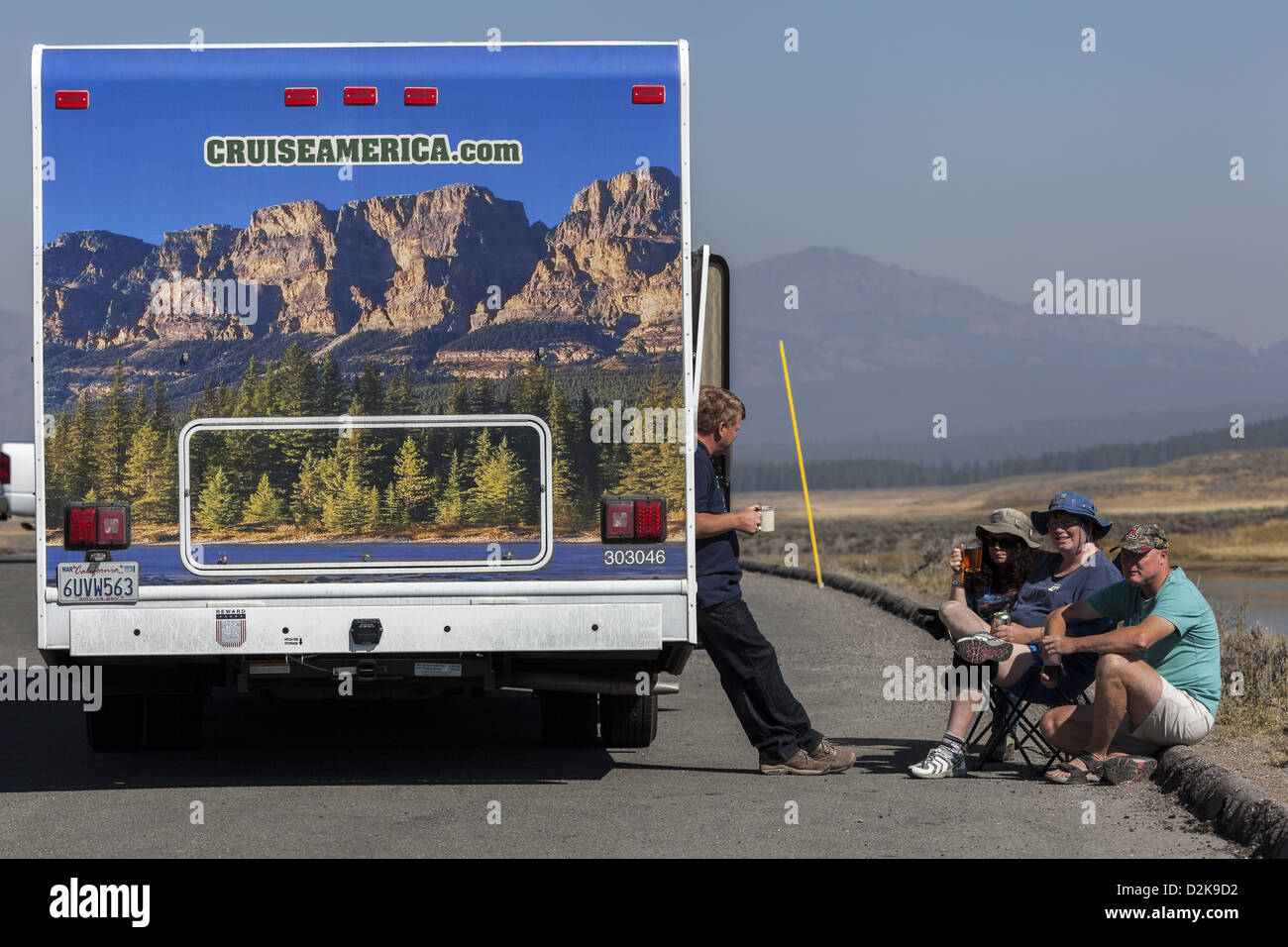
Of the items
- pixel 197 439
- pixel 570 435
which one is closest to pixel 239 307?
pixel 197 439

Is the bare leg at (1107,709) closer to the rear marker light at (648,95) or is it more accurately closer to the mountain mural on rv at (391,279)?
the mountain mural on rv at (391,279)

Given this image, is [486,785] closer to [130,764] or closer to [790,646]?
[130,764]

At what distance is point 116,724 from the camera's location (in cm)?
1026

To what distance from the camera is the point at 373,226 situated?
8.89 meters

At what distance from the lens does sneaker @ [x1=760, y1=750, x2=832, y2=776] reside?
9719 mm

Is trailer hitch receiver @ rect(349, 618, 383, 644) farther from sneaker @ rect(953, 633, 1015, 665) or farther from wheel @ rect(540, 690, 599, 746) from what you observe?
sneaker @ rect(953, 633, 1015, 665)

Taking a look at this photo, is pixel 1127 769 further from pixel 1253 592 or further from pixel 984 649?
pixel 1253 592

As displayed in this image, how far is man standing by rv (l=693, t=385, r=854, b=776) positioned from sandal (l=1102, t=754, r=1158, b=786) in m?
1.32

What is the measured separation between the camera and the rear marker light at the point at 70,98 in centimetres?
871

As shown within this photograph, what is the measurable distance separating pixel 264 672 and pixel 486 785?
1.30 metres

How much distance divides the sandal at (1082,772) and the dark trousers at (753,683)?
4.09ft

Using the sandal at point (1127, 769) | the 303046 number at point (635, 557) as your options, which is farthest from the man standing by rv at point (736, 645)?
the sandal at point (1127, 769)

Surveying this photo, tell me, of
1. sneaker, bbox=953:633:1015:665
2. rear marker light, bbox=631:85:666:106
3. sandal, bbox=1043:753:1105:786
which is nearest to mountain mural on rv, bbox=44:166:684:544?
rear marker light, bbox=631:85:666:106
